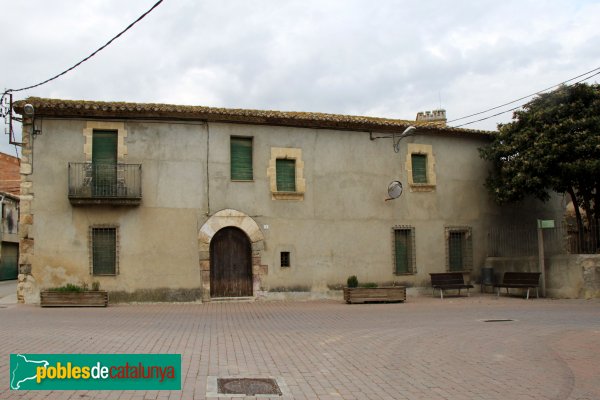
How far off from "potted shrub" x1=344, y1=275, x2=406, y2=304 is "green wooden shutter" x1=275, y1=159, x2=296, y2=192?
11.1 feet

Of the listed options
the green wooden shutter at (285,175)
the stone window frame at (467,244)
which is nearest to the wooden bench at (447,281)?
the stone window frame at (467,244)

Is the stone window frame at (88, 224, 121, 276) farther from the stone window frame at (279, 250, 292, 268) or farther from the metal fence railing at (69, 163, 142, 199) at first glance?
the stone window frame at (279, 250, 292, 268)

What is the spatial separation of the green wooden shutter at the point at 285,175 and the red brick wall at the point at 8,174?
67.8 feet

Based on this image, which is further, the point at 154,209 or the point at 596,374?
the point at 154,209

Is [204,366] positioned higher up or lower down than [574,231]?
lower down

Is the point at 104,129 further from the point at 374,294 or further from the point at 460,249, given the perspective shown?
the point at 460,249

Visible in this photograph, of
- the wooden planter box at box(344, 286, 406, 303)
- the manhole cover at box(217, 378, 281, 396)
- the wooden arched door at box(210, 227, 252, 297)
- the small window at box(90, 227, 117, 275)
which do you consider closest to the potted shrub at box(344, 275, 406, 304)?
the wooden planter box at box(344, 286, 406, 303)

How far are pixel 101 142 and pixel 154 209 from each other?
2.43 metres

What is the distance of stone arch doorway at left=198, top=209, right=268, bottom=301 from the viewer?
16391 mm

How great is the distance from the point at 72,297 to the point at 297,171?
7341mm

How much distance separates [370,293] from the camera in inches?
641

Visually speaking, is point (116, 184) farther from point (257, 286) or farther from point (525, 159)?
point (525, 159)

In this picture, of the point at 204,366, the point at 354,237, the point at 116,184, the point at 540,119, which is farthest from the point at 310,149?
the point at 204,366

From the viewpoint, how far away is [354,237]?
1808 cm
